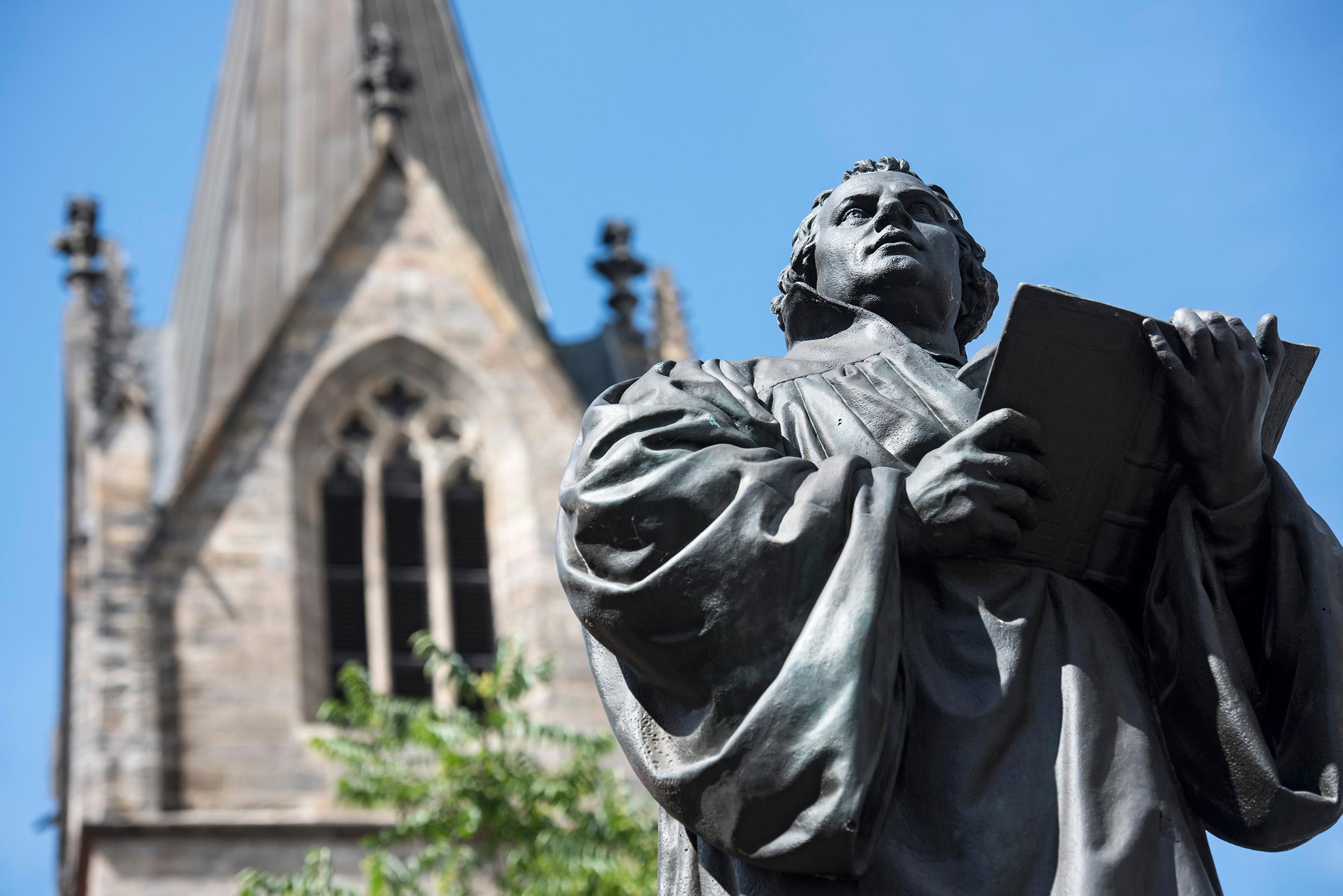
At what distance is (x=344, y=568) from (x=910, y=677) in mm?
30615

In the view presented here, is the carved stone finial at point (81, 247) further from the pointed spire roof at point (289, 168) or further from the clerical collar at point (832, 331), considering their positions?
the clerical collar at point (832, 331)

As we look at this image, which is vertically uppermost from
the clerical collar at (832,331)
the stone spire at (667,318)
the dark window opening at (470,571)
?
the stone spire at (667,318)

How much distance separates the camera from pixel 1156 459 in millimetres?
4344

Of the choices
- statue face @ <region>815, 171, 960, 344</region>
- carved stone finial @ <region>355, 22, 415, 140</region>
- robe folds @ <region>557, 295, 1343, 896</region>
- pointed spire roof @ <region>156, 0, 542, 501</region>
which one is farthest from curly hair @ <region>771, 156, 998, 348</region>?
carved stone finial @ <region>355, 22, 415, 140</region>

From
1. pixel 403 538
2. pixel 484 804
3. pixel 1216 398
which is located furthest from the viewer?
pixel 403 538

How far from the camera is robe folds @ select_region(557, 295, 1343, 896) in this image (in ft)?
12.9

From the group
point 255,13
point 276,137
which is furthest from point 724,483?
point 255,13

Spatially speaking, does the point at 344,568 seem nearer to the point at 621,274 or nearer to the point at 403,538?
the point at 403,538

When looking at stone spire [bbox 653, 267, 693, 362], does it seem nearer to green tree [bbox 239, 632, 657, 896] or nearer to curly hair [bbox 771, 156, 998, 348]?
green tree [bbox 239, 632, 657, 896]

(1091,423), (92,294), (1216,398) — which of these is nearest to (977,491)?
(1091,423)

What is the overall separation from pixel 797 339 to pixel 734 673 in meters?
1.08

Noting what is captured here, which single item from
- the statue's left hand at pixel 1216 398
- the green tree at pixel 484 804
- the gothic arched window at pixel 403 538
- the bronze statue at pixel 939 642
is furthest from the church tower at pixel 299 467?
the statue's left hand at pixel 1216 398

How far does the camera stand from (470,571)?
34.5m

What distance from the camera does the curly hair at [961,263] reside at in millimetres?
4965
